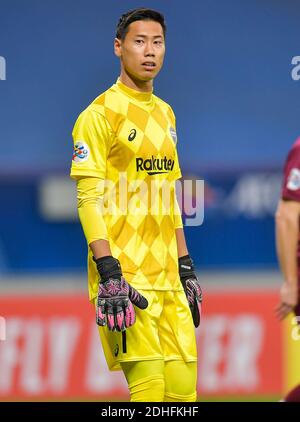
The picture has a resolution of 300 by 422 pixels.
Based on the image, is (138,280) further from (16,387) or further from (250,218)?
(250,218)

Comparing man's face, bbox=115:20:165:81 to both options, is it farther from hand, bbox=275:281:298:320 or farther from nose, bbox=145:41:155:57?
hand, bbox=275:281:298:320

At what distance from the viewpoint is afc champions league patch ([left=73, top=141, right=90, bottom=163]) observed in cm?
632

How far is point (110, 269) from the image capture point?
6.19m

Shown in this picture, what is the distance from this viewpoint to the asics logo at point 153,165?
6.43 metres

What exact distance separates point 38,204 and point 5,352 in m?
2.65

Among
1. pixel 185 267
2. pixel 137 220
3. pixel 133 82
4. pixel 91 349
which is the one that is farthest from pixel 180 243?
pixel 91 349

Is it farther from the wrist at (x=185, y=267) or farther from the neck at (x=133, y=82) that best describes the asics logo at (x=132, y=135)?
the wrist at (x=185, y=267)

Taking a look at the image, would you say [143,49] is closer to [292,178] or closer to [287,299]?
[292,178]

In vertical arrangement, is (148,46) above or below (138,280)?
above

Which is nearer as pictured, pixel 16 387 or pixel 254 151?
pixel 16 387

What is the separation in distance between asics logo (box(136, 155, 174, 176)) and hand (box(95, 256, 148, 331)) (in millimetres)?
530

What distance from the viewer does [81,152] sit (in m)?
6.34
